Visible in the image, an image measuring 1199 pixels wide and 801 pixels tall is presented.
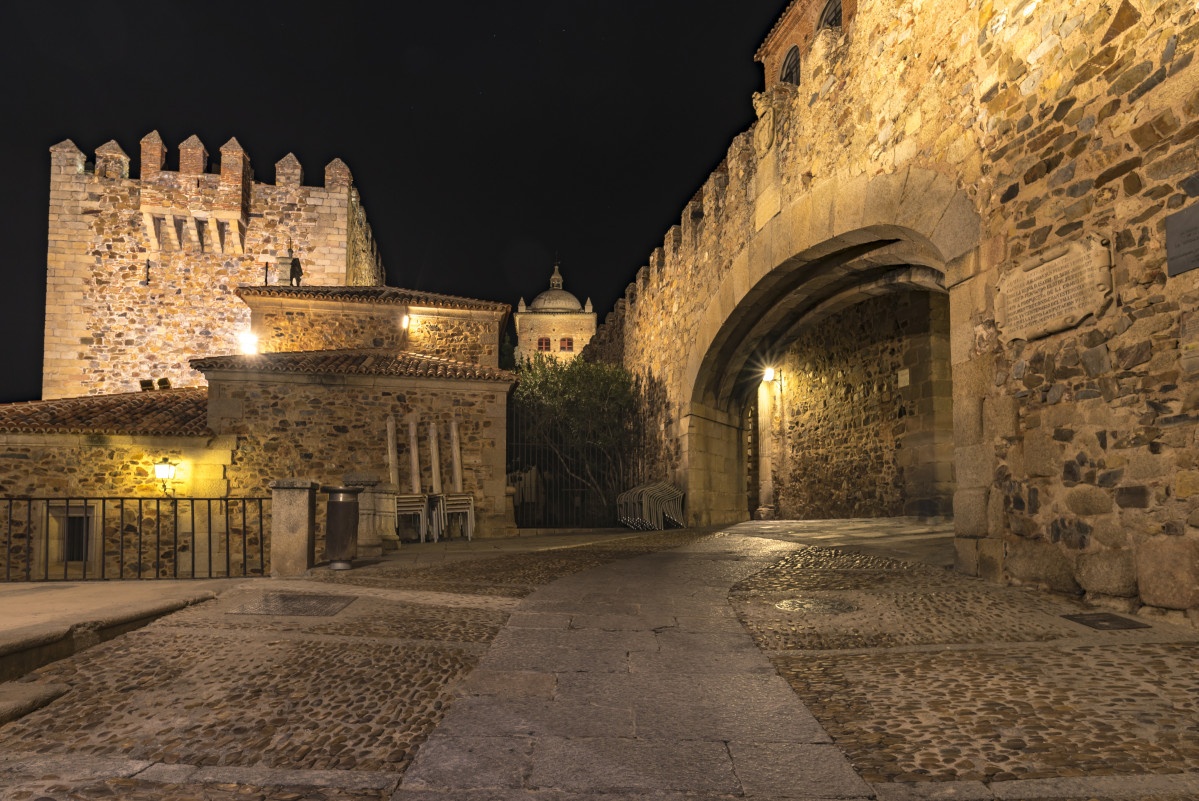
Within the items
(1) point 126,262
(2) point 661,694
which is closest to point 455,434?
(2) point 661,694

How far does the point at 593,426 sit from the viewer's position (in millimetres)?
15688

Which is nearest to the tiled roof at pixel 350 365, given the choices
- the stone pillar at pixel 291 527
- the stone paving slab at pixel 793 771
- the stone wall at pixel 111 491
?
the stone wall at pixel 111 491

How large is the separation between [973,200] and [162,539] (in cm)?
1215

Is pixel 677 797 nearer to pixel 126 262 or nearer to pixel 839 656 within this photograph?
pixel 839 656

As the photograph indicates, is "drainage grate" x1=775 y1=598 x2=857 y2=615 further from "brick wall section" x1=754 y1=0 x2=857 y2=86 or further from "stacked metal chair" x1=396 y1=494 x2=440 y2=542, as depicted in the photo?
"brick wall section" x1=754 y1=0 x2=857 y2=86

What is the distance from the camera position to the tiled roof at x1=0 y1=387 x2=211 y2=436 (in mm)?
11383

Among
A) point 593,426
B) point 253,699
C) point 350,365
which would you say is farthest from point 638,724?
point 593,426

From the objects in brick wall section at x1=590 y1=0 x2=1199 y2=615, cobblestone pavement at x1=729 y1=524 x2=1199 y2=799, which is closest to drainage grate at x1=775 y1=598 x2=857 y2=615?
cobblestone pavement at x1=729 y1=524 x2=1199 y2=799

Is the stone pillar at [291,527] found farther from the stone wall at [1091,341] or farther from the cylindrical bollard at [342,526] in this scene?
the stone wall at [1091,341]

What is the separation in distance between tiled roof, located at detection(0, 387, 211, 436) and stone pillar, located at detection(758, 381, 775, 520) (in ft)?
35.5

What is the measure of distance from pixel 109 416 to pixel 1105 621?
13691 mm

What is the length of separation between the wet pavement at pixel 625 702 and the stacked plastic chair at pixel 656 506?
21.9 feet

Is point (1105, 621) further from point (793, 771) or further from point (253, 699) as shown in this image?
point (253, 699)

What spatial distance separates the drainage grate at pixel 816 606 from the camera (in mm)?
4311
